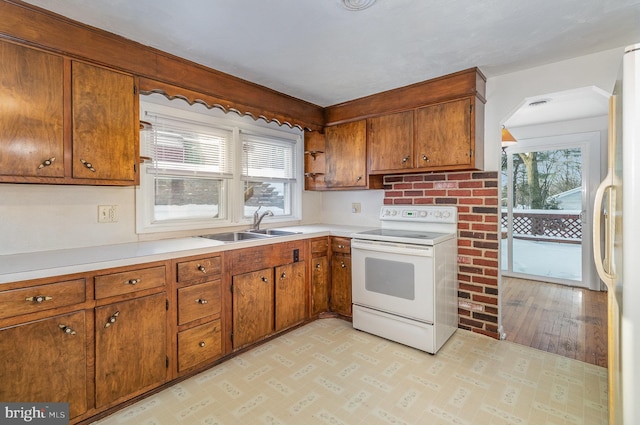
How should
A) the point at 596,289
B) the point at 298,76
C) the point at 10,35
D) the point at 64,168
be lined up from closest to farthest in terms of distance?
the point at 10,35 → the point at 64,168 → the point at 298,76 → the point at 596,289

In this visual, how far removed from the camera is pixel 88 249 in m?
2.02

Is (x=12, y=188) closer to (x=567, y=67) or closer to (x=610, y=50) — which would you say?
(x=567, y=67)

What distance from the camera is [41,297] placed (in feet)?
4.93

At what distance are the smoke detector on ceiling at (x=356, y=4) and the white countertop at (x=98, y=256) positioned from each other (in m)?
1.69

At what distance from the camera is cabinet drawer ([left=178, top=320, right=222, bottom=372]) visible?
205cm

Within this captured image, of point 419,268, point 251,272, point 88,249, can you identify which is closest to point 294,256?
point 251,272

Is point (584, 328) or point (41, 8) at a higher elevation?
point (41, 8)

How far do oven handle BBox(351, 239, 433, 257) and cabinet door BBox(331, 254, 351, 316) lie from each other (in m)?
0.28

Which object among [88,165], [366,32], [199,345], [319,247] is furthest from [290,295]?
[366,32]

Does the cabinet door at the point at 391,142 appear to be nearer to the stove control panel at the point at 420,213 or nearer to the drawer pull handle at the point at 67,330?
the stove control panel at the point at 420,213

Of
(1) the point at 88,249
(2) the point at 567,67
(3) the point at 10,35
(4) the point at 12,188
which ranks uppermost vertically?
(2) the point at 567,67

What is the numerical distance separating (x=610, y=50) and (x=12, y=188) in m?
4.01

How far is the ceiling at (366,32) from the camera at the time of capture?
65.8 inches

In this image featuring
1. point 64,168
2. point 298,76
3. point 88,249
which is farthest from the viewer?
point 298,76
